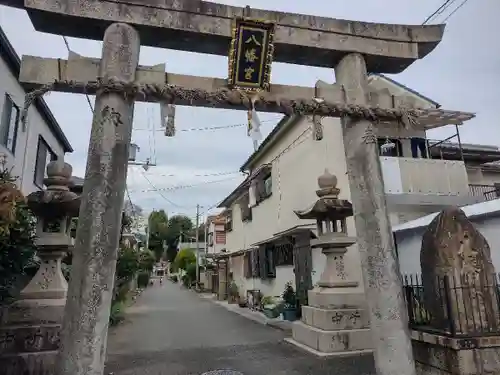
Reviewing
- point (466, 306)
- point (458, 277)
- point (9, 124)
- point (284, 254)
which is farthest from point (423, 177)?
point (9, 124)

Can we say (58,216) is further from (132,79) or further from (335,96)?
(335,96)

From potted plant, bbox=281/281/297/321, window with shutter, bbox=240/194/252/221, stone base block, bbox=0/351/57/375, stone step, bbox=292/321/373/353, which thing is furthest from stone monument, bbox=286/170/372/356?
window with shutter, bbox=240/194/252/221

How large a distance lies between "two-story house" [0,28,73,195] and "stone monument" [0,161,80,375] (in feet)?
9.70

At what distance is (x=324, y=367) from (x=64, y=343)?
560cm

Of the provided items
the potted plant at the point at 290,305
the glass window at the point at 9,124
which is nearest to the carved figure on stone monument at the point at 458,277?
the potted plant at the point at 290,305

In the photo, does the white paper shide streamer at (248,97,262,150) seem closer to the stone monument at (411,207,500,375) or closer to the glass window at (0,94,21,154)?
the stone monument at (411,207,500,375)

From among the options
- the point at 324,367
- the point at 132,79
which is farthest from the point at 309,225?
the point at 132,79

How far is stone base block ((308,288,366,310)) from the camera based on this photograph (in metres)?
9.77

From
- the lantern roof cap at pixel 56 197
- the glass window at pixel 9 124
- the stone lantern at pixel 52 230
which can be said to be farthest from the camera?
the glass window at pixel 9 124

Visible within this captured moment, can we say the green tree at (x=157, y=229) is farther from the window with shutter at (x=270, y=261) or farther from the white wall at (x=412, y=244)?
the white wall at (x=412, y=244)

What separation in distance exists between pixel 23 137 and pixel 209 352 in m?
9.60

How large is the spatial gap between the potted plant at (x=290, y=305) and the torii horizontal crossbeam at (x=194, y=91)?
35.2ft

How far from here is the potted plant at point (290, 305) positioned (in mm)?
15320

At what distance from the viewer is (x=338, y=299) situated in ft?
32.2
